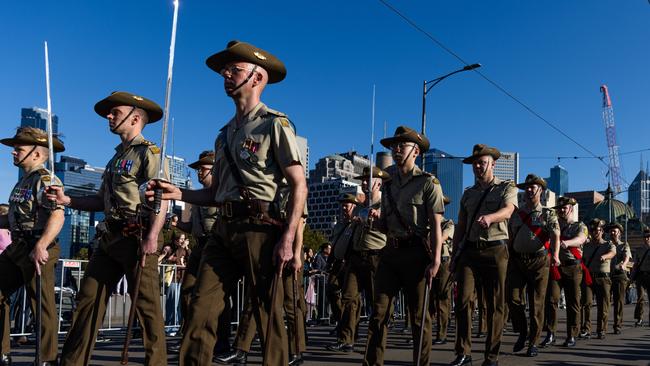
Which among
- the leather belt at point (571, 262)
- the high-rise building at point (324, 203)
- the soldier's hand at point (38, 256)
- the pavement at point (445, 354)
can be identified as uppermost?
the high-rise building at point (324, 203)

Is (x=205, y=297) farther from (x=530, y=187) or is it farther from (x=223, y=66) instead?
(x=530, y=187)

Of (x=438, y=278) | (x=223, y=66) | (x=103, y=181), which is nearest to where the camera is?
(x=223, y=66)

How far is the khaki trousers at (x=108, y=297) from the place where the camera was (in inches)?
214

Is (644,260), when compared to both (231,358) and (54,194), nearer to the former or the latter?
(231,358)

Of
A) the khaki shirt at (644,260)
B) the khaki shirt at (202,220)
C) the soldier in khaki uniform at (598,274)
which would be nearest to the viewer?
the khaki shirt at (202,220)

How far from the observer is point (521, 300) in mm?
9398

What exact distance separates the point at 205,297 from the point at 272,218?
2.02 feet

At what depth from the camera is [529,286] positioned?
31.4 feet

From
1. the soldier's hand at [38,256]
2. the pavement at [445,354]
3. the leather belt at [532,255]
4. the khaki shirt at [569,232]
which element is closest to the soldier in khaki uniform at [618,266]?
the pavement at [445,354]

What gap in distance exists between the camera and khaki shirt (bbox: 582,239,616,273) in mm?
13453

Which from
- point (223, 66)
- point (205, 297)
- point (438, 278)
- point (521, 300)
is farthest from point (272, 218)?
point (438, 278)

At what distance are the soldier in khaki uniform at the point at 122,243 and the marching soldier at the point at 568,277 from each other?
665 cm

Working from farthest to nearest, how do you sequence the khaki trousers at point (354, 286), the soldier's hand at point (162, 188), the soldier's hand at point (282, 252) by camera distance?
1. the khaki trousers at point (354, 286)
2. the soldier's hand at point (162, 188)
3. the soldier's hand at point (282, 252)

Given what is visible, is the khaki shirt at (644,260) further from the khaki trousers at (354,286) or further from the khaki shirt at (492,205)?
the khaki shirt at (492,205)
